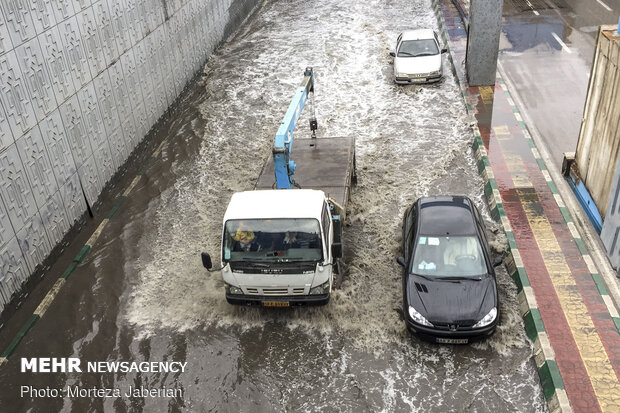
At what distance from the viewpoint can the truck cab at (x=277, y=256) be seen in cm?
888

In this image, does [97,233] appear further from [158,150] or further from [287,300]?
[287,300]

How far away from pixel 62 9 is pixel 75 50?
2.96 ft

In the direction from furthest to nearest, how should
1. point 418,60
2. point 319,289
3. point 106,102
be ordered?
point 418,60 → point 106,102 → point 319,289

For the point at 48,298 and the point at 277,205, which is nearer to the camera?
the point at 277,205

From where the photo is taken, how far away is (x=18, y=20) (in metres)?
10.3

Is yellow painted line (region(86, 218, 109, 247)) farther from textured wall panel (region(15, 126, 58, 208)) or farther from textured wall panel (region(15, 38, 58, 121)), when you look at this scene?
textured wall panel (region(15, 38, 58, 121))

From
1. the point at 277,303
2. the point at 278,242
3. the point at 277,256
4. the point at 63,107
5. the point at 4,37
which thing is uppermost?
the point at 4,37

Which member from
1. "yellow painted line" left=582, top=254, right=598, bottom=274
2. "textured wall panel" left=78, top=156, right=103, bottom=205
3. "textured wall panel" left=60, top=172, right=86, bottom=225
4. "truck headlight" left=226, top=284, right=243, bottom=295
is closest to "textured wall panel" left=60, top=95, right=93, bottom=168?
"textured wall panel" left=78, top=156, right=103, bottom=205

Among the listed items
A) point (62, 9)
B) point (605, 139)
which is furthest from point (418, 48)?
point (62, 9)

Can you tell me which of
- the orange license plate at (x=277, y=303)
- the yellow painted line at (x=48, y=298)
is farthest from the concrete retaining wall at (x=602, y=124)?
the yellow painted line at (x=48, y=298)

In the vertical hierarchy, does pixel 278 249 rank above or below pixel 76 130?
below

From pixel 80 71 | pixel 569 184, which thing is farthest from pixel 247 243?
pixel 569 184

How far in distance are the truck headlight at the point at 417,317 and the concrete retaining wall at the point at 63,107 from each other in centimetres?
731

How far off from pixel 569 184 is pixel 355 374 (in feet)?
24.8
